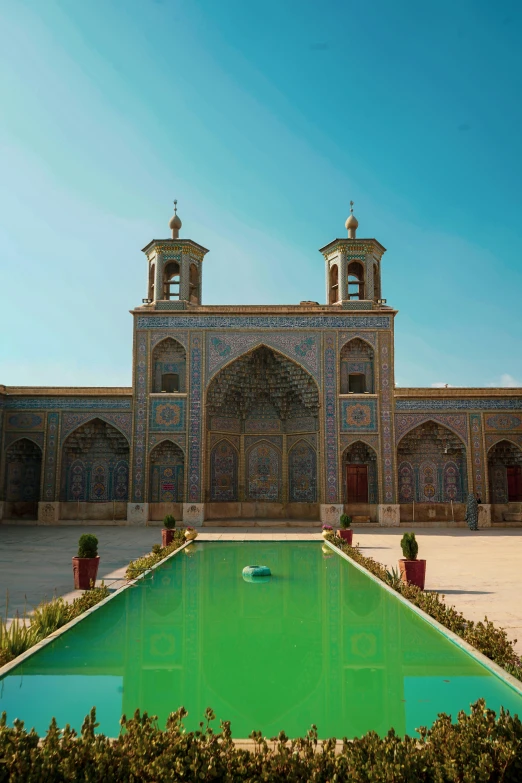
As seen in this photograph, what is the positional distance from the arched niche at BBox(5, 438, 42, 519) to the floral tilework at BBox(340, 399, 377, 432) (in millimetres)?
9788

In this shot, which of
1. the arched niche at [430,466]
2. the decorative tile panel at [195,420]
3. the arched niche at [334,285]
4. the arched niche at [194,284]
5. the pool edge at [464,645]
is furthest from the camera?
the arched niche at [334,285]

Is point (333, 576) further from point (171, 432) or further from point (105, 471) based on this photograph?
point (105, 471)

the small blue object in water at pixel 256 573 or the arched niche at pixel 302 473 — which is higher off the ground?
the arched niche at pixel 302 473

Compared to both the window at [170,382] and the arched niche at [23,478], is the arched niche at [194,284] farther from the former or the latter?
the arched niche at [23,478]

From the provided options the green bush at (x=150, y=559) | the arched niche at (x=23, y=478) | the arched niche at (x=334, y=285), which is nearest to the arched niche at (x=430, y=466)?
the arched niche at (x=334, y=285)

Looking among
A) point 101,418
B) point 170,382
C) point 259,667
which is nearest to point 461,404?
point 170,382

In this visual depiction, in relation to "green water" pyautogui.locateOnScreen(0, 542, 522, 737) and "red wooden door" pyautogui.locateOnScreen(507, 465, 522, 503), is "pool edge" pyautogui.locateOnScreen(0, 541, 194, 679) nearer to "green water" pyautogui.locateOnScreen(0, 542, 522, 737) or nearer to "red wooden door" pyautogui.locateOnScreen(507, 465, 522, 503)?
"green water" pyautogui.locateOnScreen(0, 542, 522, 737)

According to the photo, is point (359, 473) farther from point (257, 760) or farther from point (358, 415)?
point (257, 760)

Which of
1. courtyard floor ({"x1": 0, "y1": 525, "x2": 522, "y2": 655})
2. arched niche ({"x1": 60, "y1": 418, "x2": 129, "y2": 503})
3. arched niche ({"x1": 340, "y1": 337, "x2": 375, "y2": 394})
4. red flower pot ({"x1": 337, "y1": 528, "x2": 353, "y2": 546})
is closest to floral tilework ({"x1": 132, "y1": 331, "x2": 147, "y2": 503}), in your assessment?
arched niche ({"x1": 60, "y1": 418, "x2": 129, "y2": 503})

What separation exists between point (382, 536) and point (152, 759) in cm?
1358

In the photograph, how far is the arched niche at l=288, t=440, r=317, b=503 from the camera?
1978cm

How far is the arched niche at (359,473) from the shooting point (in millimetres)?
18984

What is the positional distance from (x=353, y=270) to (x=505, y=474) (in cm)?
825

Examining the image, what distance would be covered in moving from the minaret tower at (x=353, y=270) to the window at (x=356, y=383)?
221 cm
